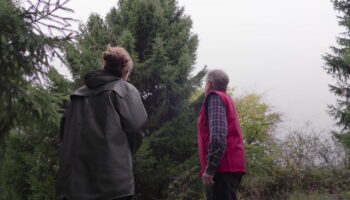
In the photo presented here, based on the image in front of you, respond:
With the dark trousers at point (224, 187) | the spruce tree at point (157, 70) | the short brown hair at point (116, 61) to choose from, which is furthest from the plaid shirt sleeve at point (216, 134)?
the spruce tree at point (157, 70)

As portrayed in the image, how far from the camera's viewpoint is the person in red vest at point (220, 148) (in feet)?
9.36

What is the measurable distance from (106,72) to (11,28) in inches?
55.9

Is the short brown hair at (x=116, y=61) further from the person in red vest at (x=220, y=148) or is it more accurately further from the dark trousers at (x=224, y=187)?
A: the dark trousers at (x=224, y=187)

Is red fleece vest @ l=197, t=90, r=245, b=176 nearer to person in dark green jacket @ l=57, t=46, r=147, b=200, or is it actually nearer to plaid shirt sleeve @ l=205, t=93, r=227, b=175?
plaid shirt sleeve @ l=205, t=93, r=227, b=175

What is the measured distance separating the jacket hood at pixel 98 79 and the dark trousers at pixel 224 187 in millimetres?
1137

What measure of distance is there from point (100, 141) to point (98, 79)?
462 mm

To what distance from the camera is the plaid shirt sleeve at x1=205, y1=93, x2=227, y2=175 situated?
2.84 metres

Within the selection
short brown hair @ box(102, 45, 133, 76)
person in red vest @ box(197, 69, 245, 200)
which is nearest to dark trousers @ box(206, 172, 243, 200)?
person in red vest @ box(197, 69, 245, 200)

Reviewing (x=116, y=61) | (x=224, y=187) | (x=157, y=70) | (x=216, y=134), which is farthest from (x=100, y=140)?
(x=157, y=70)

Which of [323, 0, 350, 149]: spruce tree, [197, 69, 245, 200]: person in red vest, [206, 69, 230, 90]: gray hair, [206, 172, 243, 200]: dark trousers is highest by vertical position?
[323, 0, 350, 149]: spruce tree

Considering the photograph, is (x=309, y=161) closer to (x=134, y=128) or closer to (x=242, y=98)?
(x=242, y=98)

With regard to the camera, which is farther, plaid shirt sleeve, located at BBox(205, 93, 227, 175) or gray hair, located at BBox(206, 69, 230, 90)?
gray hair, located at BBox(206, 69, 230, 90)

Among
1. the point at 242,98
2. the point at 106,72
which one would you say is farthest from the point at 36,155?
the point at 242,98

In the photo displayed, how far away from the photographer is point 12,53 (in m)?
3.58
